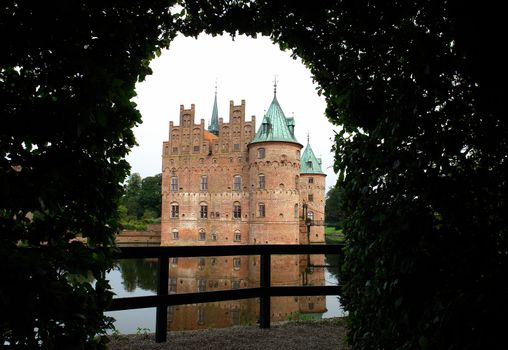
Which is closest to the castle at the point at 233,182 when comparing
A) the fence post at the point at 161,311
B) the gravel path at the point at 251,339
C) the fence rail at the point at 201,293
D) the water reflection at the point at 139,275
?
the water reflection at the point at 139,275

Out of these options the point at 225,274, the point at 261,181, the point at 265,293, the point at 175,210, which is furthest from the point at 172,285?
the point at 265,293

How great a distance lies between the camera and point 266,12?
345 centimetres

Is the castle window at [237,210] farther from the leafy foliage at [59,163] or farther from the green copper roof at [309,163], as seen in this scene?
the leafy foliage at [59,163]

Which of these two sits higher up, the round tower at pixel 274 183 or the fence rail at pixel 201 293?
the round tower at pixel 274 183

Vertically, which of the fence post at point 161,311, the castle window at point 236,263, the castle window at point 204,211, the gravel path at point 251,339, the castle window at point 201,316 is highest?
the castle window at point 204,211

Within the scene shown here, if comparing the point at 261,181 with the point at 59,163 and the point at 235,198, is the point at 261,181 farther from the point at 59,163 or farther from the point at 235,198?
the point at 59,163

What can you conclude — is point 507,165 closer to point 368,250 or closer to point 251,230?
point 368,250

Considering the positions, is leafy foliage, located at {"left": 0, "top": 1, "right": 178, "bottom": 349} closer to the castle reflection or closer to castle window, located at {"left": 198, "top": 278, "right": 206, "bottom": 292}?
the castle reflection

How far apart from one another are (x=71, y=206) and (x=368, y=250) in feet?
5.54

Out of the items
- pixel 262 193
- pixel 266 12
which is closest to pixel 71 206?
pixel 266 12

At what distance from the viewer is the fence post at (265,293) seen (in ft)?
15.0

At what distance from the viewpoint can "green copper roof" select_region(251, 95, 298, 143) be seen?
34.2m

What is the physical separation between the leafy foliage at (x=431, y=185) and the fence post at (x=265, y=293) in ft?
6.50

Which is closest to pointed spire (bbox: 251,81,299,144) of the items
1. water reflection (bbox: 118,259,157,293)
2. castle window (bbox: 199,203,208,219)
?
castle window (bbox: 199,203,208,219)
